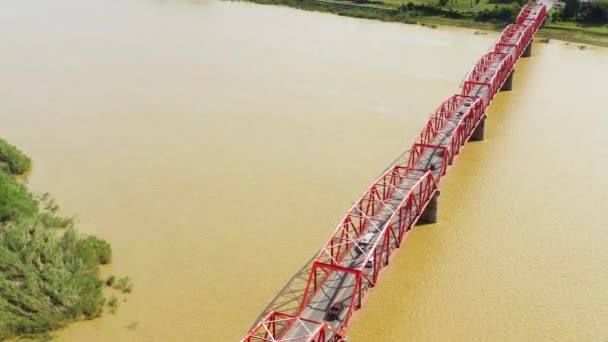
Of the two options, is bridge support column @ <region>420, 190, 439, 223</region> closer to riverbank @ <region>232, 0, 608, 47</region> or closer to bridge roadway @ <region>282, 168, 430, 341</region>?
bridge roadway @ <region>282, 168, 430, 341</region>

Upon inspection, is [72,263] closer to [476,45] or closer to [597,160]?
[597,160]

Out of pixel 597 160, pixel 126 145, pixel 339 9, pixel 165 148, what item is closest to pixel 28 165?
pixel 126 145

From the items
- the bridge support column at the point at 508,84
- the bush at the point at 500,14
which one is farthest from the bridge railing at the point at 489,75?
the bush at the point at 500,14

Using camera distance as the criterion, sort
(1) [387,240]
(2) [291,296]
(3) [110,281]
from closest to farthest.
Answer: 1. (1) [387,240]
2. (2) [291,296]
3. (3) [110,281]

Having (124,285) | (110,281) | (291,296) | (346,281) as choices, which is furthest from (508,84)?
(110,281)

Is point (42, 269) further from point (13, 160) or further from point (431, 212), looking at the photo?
point (431, 212)

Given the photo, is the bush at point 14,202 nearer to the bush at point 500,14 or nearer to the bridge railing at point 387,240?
the bridge railing at point 387,240
